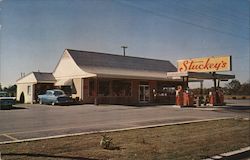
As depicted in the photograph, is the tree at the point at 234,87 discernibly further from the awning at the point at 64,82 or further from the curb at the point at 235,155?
the curb at the point at 235,155

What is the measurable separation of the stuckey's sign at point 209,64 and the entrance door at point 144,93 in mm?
5106

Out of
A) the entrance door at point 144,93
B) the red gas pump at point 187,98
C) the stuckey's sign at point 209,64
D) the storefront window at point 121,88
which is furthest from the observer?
the entrance door at point 144,93

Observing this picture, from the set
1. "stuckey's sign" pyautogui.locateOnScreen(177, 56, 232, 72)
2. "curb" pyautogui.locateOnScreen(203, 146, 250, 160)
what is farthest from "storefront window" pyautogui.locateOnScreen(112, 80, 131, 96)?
"curb" pyautogui.locateOnScreen(203, 146, 250, 160)

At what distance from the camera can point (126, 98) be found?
1375 inches

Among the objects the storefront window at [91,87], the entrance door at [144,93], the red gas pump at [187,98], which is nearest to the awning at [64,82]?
the storefront window at [91,87]

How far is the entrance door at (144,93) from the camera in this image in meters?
36.7

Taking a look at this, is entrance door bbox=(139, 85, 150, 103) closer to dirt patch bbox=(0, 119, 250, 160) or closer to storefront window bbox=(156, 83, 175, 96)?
storefront window bbox=(156, 83, 175, 96)

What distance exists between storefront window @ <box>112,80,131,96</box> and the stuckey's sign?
6.17 metres

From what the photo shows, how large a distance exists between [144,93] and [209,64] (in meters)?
8.53

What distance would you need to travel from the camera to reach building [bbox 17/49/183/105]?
105ft

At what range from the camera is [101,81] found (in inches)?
1296

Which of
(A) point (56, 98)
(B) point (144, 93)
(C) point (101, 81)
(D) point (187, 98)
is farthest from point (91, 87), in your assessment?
(D) point (187, 98)

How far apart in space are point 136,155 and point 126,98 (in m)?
27.0

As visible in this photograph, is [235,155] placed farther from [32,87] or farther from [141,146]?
[32,87]
